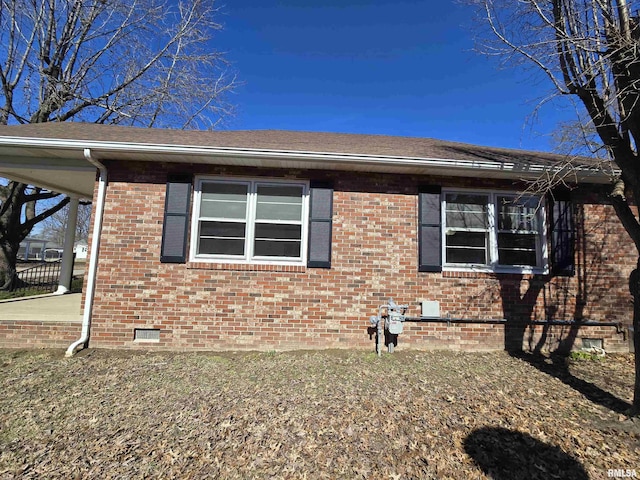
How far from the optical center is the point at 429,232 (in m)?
5.54

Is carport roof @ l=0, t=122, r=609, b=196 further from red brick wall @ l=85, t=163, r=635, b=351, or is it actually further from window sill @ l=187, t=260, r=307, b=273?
window sill @ l=187, t=260, r=307, b=273

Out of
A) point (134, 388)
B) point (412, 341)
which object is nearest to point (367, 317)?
point (412, 341)

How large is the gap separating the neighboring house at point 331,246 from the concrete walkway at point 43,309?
2.44 feet

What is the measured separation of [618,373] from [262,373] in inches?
196

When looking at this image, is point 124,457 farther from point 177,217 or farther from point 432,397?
point 177,217

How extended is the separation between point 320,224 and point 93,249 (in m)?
3.56

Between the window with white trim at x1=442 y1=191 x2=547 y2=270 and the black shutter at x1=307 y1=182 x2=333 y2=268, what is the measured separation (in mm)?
1991

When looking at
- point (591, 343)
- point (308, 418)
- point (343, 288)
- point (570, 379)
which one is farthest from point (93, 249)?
point (591, 343)

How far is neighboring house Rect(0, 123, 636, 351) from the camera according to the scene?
5.24 metres

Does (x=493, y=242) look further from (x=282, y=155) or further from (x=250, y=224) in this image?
(x=250, y=224)

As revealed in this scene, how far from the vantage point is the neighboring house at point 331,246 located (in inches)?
206

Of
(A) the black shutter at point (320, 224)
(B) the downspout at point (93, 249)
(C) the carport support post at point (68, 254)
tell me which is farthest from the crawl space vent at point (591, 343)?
(C) the carport support post at point (68, 254)

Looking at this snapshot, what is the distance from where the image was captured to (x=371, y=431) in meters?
3.10

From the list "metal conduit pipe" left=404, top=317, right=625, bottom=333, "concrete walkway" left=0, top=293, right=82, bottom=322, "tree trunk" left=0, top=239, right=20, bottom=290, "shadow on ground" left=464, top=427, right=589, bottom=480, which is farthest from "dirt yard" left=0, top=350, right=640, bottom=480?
"tree trunk" left=0, top=239, right=20, bottom=290
